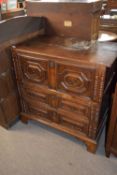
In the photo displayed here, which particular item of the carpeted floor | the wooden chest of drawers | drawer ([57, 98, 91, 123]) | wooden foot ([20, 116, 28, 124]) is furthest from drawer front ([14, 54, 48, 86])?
the carpeted floor

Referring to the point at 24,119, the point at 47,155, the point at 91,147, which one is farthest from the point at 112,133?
the point at 24,119

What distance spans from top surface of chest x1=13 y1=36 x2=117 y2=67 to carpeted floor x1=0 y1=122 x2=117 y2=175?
0.86 meters

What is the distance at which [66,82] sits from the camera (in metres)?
1.18

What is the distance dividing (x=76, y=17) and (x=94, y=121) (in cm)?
87

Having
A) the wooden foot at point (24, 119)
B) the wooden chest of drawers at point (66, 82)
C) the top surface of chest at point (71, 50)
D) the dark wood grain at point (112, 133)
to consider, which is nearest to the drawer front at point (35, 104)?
the wooden chest of drawers at point (66, 82)

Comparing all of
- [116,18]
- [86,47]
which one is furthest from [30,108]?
[116,18]

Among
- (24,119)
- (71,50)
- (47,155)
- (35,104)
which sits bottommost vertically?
(47,155)

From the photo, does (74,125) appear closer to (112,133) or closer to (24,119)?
(112,133)

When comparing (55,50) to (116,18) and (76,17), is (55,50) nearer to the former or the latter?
(76,17)

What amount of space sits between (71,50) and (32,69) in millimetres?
362

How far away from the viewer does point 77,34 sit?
1.38m

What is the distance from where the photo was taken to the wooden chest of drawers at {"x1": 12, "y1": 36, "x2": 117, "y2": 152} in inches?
41.4

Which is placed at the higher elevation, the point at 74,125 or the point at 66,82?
the point at 66,82

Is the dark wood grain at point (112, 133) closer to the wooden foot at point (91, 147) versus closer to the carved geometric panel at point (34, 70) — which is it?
the wooden foot at point (91, 147)
